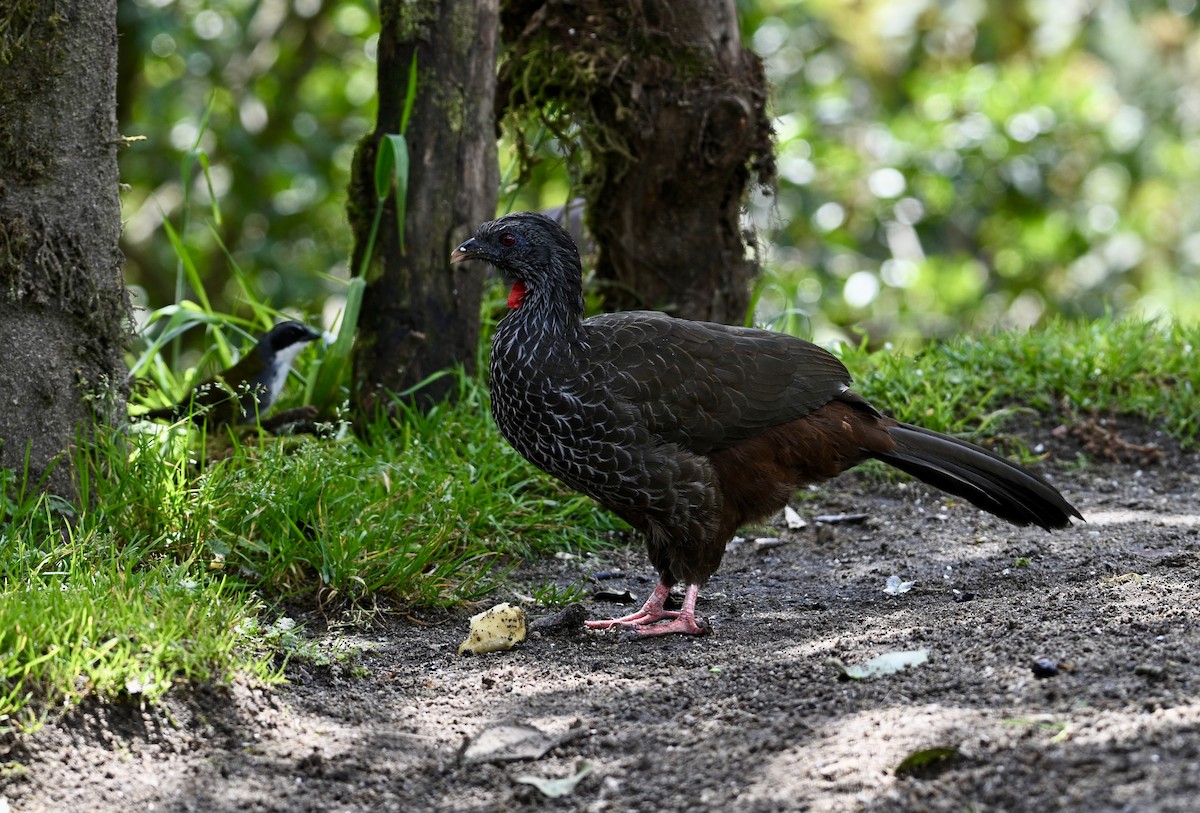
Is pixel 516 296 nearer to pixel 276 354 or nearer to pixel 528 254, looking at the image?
pixel 528 254

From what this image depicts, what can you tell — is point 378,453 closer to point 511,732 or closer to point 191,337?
point 511,732

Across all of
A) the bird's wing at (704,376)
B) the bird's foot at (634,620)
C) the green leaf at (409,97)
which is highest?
the green leaf at (409,97)

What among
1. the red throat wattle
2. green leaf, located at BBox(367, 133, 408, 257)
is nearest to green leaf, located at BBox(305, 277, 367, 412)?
green leaf, located at BBox(367, 133, 408, 257)

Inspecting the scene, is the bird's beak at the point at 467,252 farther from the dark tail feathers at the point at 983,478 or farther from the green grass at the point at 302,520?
the dark tail feathers at the point at 983,478

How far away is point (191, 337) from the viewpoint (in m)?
10.6

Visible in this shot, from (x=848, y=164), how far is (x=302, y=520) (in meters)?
7.95

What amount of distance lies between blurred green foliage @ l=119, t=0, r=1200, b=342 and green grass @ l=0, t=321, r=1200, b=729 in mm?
2942

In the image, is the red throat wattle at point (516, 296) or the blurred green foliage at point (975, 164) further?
the blurred green foliage at point (975, 164)

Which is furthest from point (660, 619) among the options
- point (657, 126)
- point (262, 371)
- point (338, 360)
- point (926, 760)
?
point (657, 126)

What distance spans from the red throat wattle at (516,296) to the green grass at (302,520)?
0.83 metres

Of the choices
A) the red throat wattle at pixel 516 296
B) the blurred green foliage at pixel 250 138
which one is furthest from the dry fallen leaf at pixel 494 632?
the blurred green foliage at pixel 250 138

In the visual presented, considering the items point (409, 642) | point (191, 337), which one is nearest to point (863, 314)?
point (191, 337)

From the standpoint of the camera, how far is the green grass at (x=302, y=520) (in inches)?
118

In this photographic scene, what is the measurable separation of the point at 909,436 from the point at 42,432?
300cm
